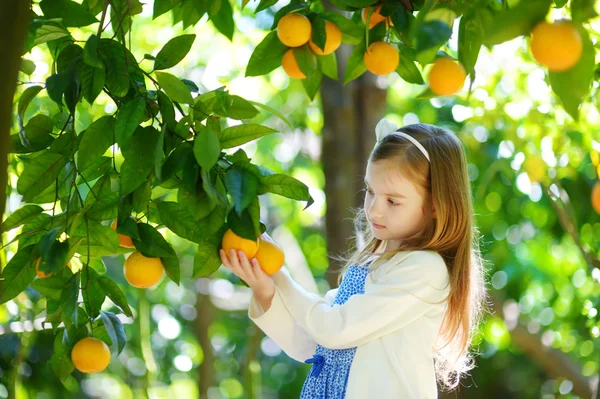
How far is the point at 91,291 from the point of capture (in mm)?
1430

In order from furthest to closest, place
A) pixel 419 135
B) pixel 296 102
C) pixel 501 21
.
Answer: pixel 296 102
pixel 419 135
pixel 501 21

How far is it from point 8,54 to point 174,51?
0.57 m

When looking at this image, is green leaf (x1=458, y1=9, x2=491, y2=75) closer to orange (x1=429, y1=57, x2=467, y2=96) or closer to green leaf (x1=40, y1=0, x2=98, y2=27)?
orange (x1=429, y1=57, x2=467, y2=96)

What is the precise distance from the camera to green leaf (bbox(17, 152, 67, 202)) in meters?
1.34

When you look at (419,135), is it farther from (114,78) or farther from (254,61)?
(114,78)

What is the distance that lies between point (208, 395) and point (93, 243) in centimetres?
347

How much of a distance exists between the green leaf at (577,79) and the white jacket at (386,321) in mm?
897

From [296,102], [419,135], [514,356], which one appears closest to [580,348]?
[514,356]

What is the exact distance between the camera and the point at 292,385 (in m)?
7.24

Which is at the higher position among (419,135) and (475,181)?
→ (419,135)

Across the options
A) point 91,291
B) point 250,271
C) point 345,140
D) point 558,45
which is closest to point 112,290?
point 91,291

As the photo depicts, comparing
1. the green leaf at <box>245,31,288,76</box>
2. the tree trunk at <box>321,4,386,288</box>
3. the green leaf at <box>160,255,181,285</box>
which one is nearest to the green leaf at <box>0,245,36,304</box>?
the green leaf at <box>160,255,181,285</box>

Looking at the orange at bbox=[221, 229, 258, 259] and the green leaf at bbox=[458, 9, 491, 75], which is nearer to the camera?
the green leaf at bbox=[458, 9, 491, 75]

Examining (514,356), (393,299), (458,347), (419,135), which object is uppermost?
(419,135)
